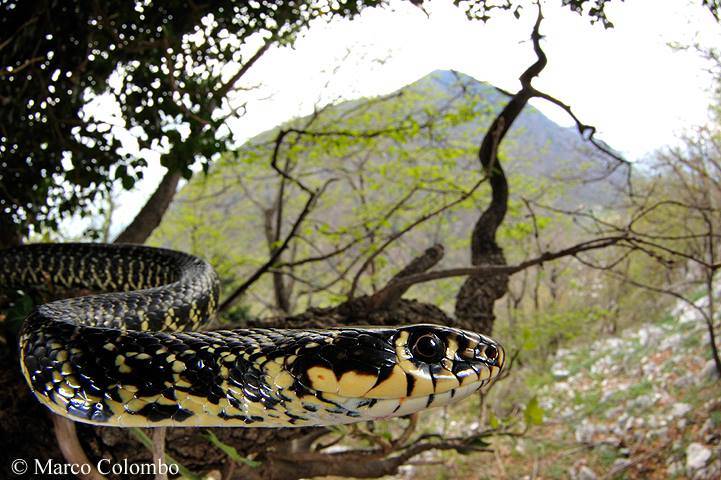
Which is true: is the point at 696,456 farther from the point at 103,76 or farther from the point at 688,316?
the point at 103,76

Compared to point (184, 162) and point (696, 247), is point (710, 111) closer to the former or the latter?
point (696, 247)

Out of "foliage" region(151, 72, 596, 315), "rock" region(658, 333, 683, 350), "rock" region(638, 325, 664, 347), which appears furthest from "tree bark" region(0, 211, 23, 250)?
"rock" region(638, 325, 664, 347)

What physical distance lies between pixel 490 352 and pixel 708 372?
4.42 metres

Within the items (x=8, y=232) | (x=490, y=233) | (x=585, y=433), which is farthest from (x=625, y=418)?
(x=8, y=232)

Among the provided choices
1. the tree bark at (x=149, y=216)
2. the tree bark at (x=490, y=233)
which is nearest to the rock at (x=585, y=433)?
the tree bark at (x=490, y=233)

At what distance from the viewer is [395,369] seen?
1032 millimetres

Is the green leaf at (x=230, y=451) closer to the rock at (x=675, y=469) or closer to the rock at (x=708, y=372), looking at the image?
the rock at (x=675, y=469)

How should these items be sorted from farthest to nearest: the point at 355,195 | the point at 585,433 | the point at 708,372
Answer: the point at 355,195 → the point at 585,433 → the point at 708,372

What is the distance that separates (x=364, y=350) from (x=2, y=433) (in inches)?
54.3

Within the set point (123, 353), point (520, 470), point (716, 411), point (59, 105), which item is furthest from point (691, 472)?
point (59, 105)

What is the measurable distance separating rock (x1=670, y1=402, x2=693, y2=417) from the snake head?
411 cm

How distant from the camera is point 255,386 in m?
1.09

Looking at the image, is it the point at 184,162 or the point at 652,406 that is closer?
the point at 184,162

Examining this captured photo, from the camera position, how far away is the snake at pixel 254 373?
1037mm
